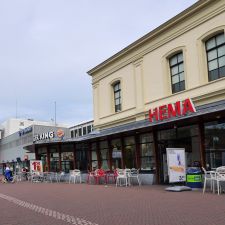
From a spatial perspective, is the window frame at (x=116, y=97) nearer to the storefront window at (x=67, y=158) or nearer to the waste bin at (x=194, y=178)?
the storefront window at (x=67, y=158)

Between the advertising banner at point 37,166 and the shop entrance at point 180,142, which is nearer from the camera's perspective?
the shop entrance at point 180,142

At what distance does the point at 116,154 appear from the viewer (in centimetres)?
2520

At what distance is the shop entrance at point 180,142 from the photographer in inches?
738

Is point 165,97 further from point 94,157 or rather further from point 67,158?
point 67,158

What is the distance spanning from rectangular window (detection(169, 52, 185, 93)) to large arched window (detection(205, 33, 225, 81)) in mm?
2024

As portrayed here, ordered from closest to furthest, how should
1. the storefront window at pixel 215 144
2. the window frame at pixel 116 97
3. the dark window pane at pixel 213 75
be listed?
1. the storefront window at pixel 215 144
2. the dark window pane at pixel 213 75
3. the window frame at pixel 116 97

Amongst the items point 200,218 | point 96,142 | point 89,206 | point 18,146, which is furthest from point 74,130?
point 200,218

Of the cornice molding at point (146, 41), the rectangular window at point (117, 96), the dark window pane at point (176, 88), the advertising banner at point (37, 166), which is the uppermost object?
the cornice molding at point (146, 41)

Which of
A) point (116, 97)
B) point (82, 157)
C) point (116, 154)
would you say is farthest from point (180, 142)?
point (82, 157)

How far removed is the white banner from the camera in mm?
16344

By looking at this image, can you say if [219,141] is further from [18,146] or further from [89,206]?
[18,146]

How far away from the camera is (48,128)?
200 ft

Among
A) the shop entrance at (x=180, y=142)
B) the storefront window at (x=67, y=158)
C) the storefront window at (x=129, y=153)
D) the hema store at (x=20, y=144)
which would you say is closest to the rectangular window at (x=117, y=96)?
the storefront window at (x=129, y=153)

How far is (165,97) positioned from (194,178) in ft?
21.2
